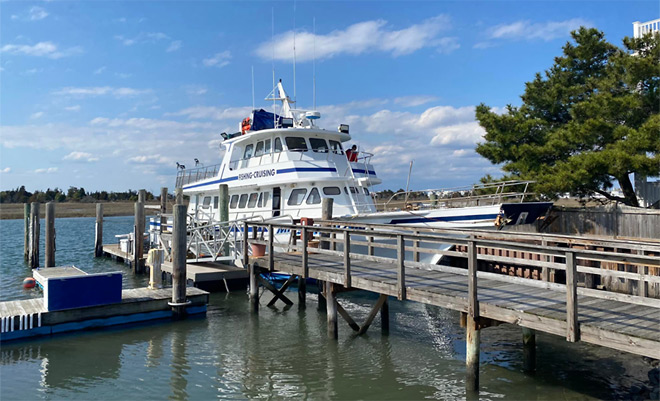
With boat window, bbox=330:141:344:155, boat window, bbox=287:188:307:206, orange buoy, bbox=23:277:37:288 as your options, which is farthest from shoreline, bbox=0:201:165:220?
boat window, bbox=287:188:307:206

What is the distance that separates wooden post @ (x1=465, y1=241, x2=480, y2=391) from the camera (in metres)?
7.44

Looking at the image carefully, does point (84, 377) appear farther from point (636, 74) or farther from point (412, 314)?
point (636, 74)

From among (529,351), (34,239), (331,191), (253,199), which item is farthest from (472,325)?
(34,239)

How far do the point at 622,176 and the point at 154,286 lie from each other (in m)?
16.5

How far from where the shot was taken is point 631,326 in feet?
20.3

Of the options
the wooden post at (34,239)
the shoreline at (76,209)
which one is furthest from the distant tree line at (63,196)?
the wooden post at (34,239)

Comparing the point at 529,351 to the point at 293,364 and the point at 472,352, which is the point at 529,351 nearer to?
the point at 472,352

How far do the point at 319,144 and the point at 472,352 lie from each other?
41.0 feet

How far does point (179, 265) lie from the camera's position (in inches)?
492

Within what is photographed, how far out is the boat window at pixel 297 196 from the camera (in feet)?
58.6

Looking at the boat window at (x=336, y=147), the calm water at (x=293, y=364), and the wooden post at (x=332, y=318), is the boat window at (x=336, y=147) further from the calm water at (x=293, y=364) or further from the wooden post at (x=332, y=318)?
the wooden post at (x=332, y=318)

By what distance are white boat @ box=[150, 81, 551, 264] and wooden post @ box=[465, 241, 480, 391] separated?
297 inches

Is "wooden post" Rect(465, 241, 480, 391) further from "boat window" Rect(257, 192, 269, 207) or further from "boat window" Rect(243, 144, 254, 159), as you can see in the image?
"boat window" Rect(243, 144, 254, 159)

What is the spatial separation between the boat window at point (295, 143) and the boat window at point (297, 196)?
172cm
